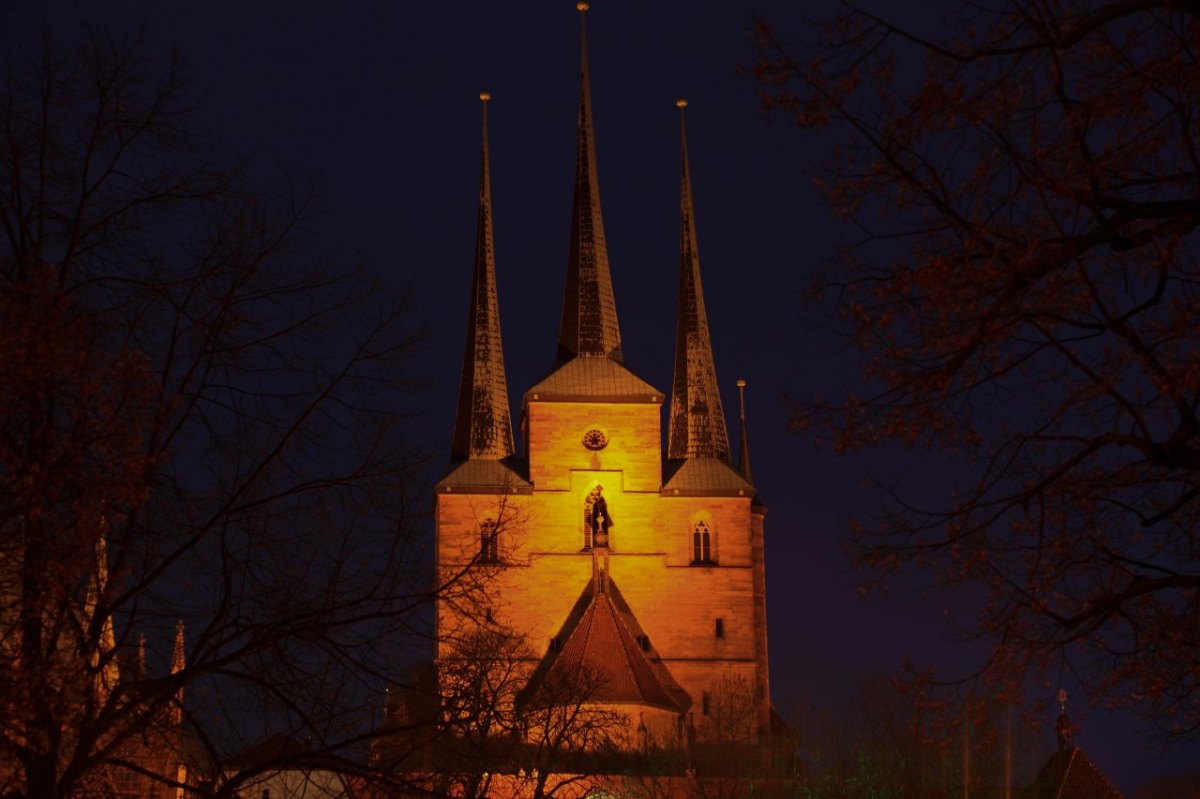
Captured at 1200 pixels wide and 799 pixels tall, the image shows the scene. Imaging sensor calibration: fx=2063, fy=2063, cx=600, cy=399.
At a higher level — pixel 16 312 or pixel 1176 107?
pixel 1176 107

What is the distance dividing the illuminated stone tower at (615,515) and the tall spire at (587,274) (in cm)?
7

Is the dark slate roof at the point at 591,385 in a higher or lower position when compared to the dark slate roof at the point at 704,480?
higher

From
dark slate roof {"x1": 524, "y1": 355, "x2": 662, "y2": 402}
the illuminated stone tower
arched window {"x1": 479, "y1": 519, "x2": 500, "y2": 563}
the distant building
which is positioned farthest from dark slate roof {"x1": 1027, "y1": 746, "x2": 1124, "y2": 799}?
arched window {"x1": 479, "y1": 519, "x2": 500, "y2": 563}

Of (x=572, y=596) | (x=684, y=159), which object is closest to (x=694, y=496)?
(x=572, y=596)

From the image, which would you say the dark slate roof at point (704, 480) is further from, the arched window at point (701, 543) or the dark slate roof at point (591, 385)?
the dark slate roof at point (591, 385)

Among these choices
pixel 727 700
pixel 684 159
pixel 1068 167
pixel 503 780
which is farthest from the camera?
pixel 684 159

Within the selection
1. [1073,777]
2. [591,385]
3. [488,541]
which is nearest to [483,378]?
[591,385]

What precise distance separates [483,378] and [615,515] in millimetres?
6080

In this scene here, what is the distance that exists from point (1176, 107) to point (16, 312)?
22.7 feet

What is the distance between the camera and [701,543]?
209 ft

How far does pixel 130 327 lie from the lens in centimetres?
1441

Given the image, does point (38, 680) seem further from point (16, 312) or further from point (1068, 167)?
point (1068, 167)

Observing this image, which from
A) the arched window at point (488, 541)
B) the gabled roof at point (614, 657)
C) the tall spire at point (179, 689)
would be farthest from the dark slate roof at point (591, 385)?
the tall spire at point (179, 689)

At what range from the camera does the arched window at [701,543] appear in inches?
2496
